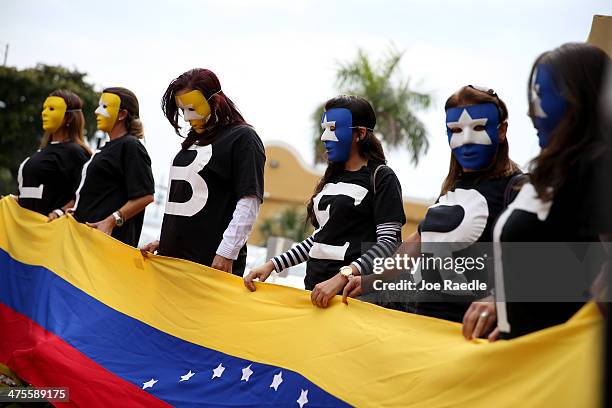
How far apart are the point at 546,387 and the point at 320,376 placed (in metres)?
1.21

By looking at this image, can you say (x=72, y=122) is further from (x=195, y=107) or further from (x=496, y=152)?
(x=496, y=152)

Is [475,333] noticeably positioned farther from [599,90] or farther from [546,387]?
[599,90]

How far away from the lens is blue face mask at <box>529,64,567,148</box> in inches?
98.0

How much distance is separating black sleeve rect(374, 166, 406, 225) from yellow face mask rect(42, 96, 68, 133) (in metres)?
3.72

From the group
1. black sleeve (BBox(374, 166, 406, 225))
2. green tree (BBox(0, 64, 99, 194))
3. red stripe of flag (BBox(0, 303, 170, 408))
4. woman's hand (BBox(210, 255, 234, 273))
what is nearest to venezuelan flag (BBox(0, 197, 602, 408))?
red stripe of flag (BBox(0, 303, 170, 408))

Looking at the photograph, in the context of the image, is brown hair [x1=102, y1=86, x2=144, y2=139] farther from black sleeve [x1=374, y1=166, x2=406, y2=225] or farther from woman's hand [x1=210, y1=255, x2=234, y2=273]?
black sleeve [x1=374, y1=166, x2=406, y2=225]

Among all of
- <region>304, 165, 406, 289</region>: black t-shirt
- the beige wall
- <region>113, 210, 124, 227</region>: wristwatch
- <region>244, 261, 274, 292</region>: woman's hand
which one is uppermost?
the beige wall

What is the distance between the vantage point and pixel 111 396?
4086 millimetres

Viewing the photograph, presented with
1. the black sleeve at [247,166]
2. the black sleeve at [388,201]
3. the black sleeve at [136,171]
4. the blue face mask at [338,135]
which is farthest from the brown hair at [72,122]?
the black sleeve at [388,201]

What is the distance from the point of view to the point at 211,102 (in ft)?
15.5

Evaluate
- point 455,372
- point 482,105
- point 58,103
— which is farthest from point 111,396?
point 58,103

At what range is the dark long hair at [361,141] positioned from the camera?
4.10m

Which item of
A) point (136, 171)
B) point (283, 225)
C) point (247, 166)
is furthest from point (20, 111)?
point (247, 166)

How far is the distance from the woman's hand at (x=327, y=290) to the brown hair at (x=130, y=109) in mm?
2718
